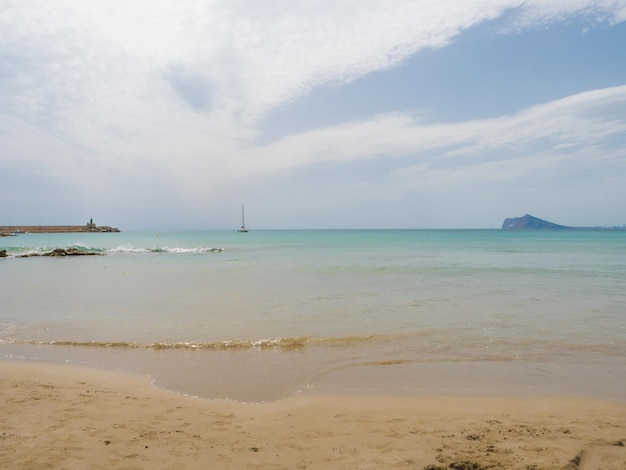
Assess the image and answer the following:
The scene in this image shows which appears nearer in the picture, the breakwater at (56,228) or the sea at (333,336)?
the sea at (333,336)

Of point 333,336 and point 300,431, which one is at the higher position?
point 300,431

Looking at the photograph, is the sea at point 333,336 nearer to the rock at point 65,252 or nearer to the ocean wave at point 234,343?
the ocean wave at point 234,343

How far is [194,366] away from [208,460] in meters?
3.68

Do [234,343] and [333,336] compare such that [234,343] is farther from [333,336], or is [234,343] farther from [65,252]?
[65,252]

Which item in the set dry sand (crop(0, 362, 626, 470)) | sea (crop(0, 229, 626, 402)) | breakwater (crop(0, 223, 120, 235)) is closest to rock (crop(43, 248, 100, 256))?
sea (crop(0, 229, 626, 402))

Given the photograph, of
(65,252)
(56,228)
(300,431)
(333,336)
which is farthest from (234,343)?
(56,228)

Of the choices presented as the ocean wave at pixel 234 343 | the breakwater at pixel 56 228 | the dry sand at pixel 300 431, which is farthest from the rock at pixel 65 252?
the breakwater at pixel 56 228

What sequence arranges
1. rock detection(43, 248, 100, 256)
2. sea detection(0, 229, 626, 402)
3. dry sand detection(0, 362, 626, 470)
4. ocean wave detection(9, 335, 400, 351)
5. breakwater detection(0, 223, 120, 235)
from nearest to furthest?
dry sand detection(0, 362, 626, 470) → sea detection(0, 229, 626, 402) → ocean wave detection(9, 335, 400, 351) → rock detection(43, 248, 100, 256) → breakwater detection(0, 223, 120, 235)

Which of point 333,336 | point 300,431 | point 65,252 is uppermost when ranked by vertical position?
point 65,252

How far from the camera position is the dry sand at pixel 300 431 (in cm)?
402

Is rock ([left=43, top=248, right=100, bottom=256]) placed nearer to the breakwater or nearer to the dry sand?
the dry sand

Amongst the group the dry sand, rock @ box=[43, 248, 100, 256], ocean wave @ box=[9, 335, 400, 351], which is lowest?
ocean wave @ box=[9, 335, 400, 351]

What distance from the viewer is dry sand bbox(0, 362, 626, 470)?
13.2 ft

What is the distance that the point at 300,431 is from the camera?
189 inches
